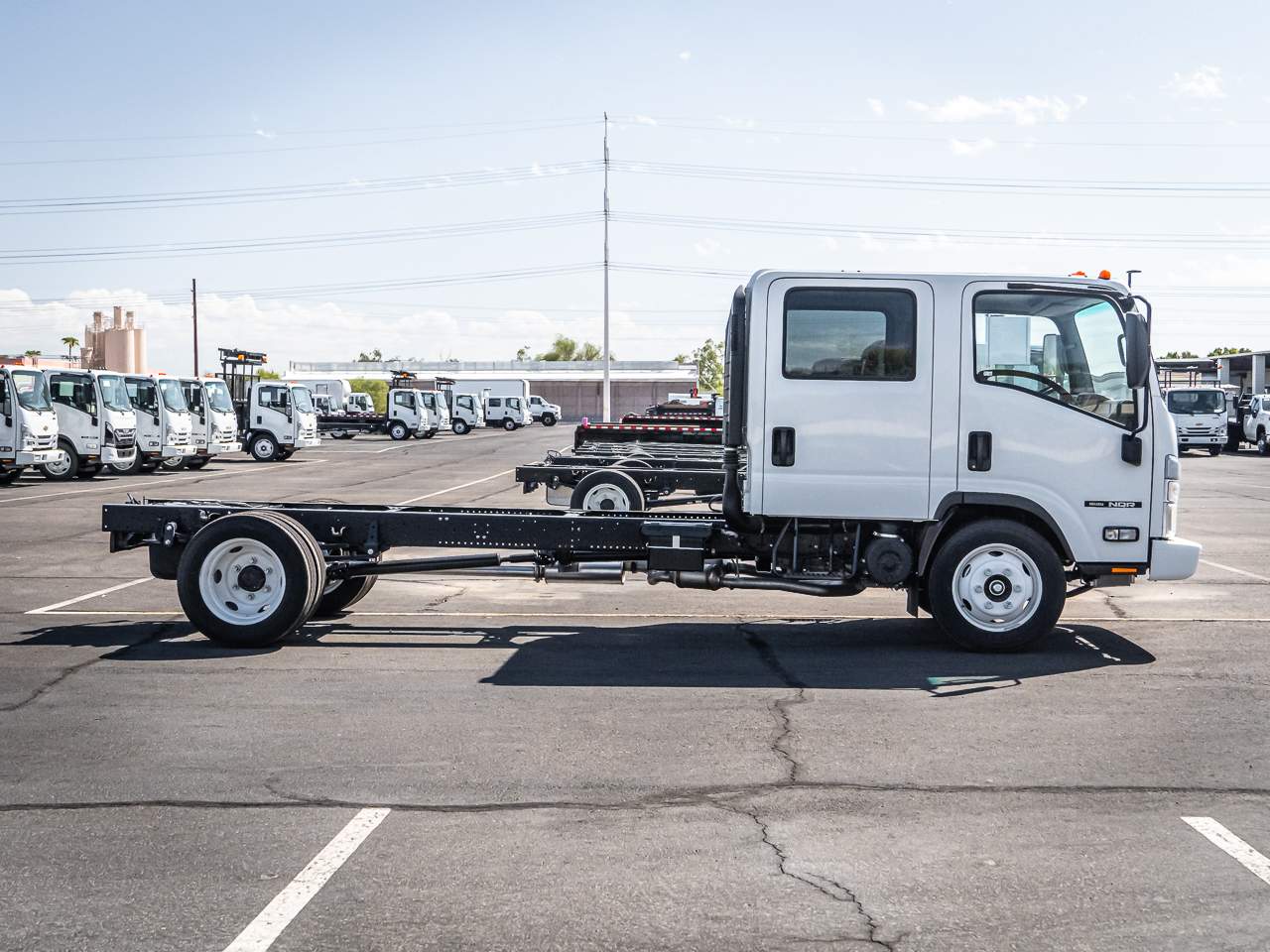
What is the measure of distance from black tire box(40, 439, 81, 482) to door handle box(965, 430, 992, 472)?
79.6 ft

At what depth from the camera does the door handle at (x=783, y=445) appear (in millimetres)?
8398

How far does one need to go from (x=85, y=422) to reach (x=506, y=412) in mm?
43667

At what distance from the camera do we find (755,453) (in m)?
8.45

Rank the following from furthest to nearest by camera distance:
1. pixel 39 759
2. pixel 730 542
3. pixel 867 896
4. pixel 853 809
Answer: pixel 730 542
pixel 39 759
pixel 853 809
pixel 867 896

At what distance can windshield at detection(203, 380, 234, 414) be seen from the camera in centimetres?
3382

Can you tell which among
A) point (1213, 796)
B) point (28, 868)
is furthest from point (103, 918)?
point (1213, 796)

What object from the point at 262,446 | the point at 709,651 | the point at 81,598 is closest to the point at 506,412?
the point at 262,446

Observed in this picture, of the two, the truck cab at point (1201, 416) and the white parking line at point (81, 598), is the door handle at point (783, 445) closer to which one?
the white parking line at point (81, 598)

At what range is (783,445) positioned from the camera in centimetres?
841

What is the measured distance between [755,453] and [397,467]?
2631 centimetres

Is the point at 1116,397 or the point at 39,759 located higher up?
the point at 1116,397

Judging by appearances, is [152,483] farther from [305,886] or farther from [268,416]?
[305,886]

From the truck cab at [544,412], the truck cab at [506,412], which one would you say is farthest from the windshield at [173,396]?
the truck cab at [544,412]

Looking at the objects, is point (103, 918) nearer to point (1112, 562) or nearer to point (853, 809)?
point (853, 809)
